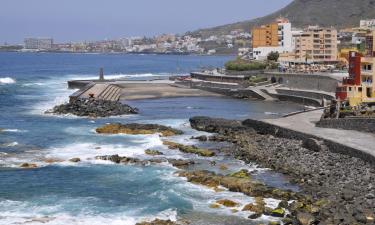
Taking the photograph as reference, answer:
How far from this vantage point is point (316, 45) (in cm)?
9675

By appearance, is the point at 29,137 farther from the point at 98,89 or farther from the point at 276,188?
the point at 98,89

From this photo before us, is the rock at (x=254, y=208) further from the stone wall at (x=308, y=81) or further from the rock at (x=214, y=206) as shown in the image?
the stone wall at (x=308, y=81)

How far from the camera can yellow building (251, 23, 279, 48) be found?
104750 mm

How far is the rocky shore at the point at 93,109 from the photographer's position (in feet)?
170

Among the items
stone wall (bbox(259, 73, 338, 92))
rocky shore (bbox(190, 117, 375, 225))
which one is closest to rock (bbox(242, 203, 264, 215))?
rocky shore (bbox(190, 117, 375, 225))

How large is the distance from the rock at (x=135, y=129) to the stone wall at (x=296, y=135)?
5285 mm

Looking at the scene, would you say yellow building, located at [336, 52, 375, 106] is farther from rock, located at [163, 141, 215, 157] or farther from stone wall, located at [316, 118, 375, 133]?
rock, located at [163, 141, 215, 157]

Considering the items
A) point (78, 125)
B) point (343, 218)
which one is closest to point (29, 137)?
point (78, 125)

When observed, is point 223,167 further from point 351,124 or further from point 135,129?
point 135,129

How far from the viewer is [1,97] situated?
7162 centimetres

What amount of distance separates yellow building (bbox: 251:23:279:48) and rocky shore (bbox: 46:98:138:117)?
5461 cm

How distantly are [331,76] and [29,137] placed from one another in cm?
3141

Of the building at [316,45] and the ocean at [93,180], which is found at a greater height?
the building at [316,45]

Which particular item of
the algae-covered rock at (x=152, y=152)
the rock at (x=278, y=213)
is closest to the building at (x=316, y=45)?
the algae-covered rock at (x=152, y=152)
